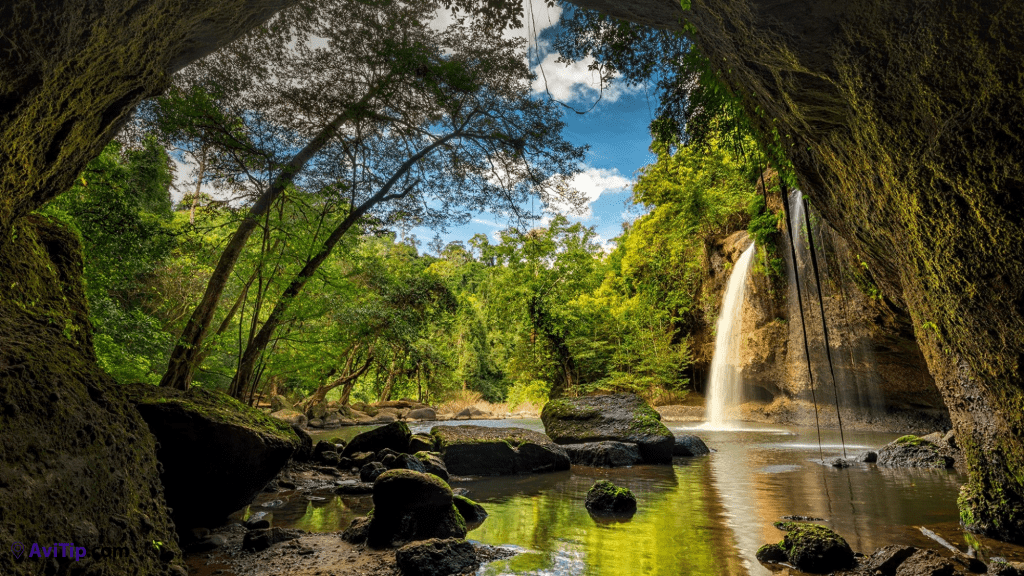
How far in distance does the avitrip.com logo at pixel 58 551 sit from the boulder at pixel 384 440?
7978mm

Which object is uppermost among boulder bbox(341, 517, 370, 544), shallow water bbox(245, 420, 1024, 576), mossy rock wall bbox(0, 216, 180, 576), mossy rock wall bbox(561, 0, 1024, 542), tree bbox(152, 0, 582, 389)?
tree bbox(152, 0, 582, 389)

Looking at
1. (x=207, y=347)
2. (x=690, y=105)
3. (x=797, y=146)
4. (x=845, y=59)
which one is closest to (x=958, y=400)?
(x=797, y=146)

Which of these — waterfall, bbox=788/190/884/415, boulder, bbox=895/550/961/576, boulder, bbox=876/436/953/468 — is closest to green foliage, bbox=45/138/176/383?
boulder, bbox=895/550/961/576

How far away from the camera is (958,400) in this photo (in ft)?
15.0

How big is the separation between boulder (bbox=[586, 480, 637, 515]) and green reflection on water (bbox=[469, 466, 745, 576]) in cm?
12

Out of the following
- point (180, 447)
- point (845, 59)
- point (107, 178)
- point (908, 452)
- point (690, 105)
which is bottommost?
point (908, 452)

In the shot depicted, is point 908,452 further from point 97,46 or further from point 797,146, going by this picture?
point 97,46

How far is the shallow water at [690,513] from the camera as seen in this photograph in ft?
12.9

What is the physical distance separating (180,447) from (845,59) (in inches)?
253

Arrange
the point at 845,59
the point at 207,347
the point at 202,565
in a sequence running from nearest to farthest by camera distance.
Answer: the point at 845,59 → the point at 202,565 → the point at 207,347

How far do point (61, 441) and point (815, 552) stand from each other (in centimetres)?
494

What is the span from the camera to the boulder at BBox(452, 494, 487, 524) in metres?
5.35

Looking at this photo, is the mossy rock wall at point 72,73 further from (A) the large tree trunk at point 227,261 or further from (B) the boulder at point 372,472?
(B) the boulder at point 372,472

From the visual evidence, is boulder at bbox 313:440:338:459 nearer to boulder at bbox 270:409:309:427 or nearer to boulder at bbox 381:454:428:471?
boulder at bbox 381:454:428:471
